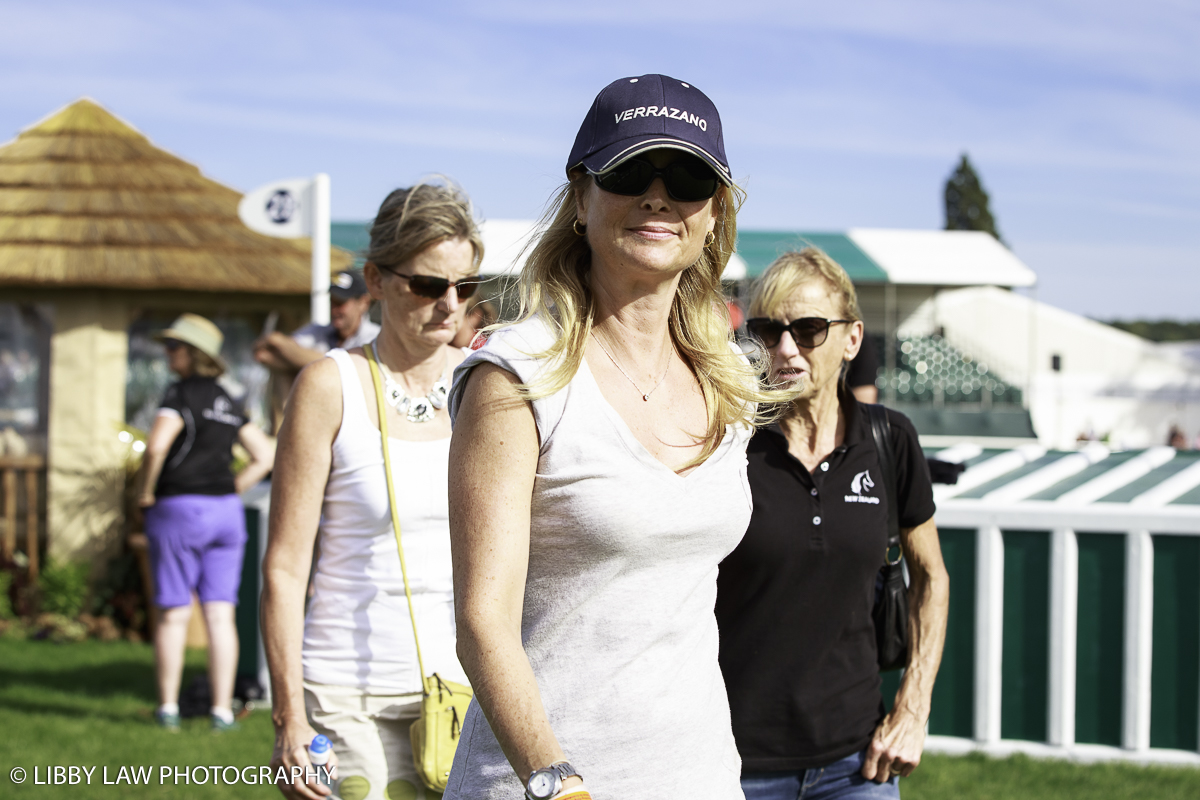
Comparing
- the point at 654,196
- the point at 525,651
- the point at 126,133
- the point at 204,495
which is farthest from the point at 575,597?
the point at 126,133

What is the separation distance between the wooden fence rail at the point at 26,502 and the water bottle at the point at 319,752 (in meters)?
8.22

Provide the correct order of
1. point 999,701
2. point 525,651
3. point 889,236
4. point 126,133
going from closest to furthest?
1. point 525,651
2. point 999,701
3. point 126,133
4. point 889,236

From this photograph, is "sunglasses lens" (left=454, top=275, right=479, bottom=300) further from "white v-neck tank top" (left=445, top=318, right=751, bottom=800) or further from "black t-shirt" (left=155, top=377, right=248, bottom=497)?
"black t-shirt" (left=155, top=377, right=248, bottom=497)

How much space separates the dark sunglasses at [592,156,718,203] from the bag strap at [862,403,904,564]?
4.29ft

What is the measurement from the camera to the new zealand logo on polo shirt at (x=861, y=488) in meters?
2.85

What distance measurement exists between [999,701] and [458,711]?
4.24 metres

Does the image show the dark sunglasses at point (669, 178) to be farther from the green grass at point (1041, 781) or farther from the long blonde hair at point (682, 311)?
the green grass at point (1041, 781)

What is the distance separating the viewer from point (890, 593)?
297 centimetres

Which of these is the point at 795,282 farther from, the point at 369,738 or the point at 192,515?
the point at 192,515

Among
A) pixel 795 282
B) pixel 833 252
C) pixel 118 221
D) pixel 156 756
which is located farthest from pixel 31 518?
pixel 833 252

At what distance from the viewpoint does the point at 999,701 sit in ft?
19.7

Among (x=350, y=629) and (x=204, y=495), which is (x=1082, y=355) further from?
(x=350, y=629)

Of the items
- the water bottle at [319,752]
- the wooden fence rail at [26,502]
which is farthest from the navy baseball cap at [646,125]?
A: the wooden fence rail at [26,502]

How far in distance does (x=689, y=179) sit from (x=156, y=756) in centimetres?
536
